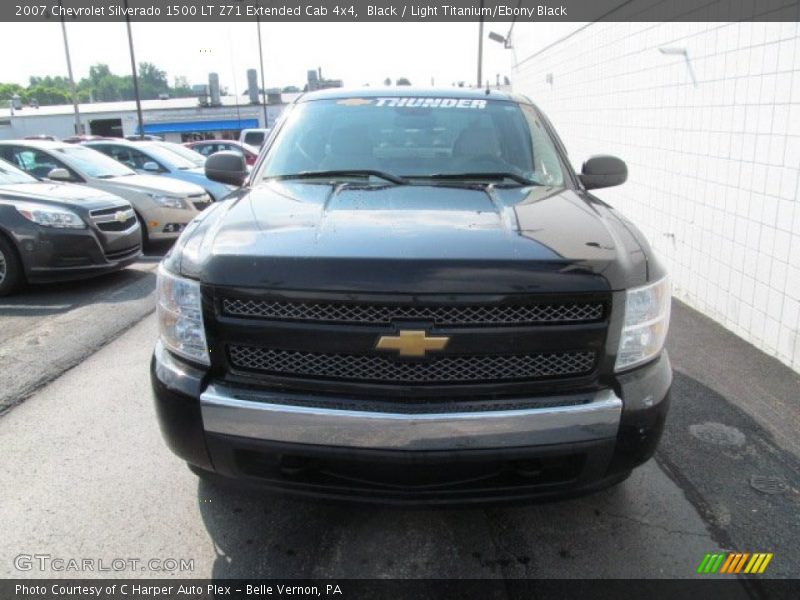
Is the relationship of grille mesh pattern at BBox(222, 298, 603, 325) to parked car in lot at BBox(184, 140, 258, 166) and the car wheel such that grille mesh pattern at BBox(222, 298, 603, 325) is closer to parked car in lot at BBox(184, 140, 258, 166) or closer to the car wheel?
the car wheel

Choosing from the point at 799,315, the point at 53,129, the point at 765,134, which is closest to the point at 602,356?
the point at 799,315

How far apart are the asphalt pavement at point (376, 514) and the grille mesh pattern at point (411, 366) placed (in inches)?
18.7

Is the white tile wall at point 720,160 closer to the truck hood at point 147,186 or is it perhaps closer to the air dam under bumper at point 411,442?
the air dam under bumper at point 411,442

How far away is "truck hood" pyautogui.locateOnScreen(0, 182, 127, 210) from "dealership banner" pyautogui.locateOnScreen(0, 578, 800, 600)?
16.9 feet

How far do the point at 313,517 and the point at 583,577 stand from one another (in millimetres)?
1143

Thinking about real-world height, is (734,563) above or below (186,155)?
below

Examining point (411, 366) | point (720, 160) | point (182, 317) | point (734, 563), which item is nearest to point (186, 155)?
point (720, 160)

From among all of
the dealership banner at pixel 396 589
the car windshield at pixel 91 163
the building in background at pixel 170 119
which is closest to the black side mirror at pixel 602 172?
the dealership banner at pixel 396 589

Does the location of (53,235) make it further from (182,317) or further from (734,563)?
(734,563)

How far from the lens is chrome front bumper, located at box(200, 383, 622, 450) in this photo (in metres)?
2.03

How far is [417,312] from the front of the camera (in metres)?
2.06

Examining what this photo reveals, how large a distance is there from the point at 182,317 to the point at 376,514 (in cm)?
124

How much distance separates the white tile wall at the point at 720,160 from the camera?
173 inches

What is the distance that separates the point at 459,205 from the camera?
2.62m
